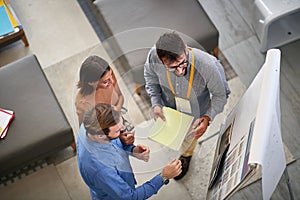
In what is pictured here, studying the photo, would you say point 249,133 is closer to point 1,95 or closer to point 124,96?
point 124,96

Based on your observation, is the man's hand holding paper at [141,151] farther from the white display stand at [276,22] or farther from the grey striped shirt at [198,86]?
the white display stand at [276,22]

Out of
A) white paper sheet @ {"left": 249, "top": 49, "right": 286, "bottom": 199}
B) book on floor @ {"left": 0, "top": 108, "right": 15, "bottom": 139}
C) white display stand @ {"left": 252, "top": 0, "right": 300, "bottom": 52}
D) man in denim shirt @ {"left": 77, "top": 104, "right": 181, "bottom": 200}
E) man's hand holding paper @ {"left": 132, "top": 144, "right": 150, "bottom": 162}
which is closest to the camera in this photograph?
white paper sheet @ {"left": 249, "top": 49, "right": 286, "bottom": 199}

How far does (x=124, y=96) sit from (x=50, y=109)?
2.28ft

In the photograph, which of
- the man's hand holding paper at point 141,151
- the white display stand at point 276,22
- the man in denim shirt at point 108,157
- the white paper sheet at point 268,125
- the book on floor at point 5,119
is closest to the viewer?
the white paper sheet at point 268,125

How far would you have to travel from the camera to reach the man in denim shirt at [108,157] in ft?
7.35

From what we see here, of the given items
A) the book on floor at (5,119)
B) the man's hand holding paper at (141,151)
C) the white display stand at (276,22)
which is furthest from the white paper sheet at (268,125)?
the book on floor at (5,119)

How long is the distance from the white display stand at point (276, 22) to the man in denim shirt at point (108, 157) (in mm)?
1376

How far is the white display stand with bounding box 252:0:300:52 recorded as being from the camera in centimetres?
341

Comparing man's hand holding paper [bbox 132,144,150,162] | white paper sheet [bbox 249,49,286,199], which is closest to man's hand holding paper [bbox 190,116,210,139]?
man's hand holding paper [bbox 132,144,150,162]

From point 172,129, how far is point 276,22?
1.54m

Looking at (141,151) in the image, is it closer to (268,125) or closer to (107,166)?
(107,166)

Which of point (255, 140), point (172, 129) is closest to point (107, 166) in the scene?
point (172, 129)

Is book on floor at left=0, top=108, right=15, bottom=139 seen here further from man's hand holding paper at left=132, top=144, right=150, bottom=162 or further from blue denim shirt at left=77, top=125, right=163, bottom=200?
man's hand holding paper at left=132, top=144, right=150, bottom=162

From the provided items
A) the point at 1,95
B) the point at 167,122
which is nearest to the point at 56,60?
the point at 1,95
